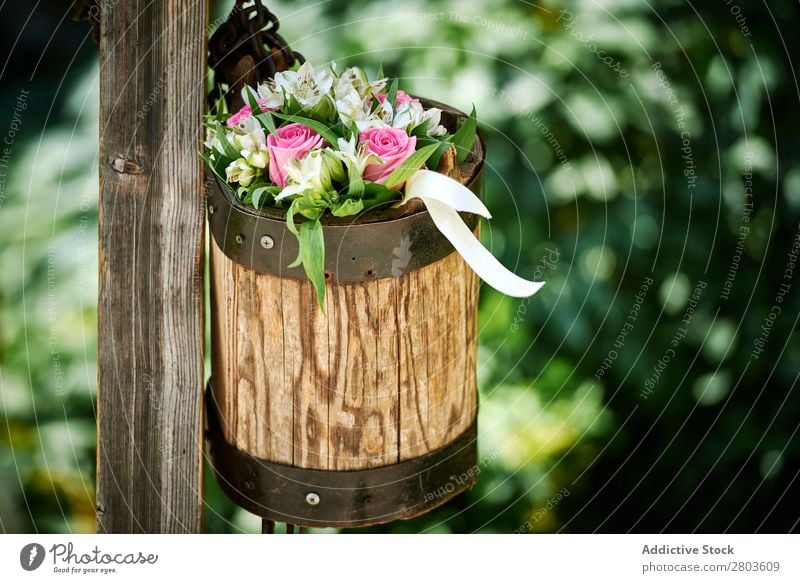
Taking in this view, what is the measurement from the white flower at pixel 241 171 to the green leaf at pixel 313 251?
0.44 feet

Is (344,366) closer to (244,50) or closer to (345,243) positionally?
(345,243)

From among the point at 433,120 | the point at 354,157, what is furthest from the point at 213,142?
the point at 433,120

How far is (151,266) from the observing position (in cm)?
186

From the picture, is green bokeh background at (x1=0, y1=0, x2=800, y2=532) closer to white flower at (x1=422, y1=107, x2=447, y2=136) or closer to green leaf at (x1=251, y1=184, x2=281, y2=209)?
white flower at (x1=422, y1=107, x2=447, y2=136)

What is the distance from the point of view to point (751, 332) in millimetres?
2416

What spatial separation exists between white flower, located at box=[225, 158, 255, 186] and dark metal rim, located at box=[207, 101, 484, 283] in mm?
38

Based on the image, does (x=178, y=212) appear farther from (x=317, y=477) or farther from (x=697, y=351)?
(x=697, y=351)

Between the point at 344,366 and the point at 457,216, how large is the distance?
0.31 m

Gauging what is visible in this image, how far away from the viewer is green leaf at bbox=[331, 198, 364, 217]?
1603mm

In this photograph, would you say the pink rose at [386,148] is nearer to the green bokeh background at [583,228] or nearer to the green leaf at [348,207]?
the green leaf at [348,207]

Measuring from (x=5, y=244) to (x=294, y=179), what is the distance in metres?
1.09

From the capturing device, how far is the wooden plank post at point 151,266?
1.77m

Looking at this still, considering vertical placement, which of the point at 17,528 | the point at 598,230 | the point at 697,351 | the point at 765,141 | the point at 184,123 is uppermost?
the point at 184,123
